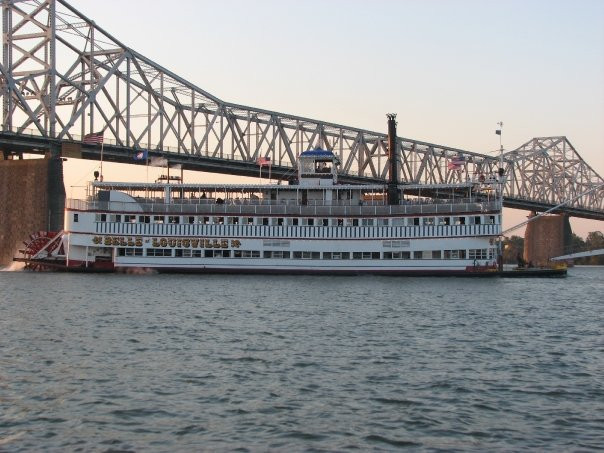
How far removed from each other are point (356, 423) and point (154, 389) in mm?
5559

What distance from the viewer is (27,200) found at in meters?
82.2

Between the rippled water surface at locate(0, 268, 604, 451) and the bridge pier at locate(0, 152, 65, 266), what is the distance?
4131 centimetres

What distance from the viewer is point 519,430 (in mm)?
16266

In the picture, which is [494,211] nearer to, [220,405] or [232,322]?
[232,322]

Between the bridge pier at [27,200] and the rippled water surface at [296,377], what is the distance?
136 feet

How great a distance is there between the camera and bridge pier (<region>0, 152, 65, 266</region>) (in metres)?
80.9

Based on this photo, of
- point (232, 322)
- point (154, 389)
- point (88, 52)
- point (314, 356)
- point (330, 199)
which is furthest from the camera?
point (88, 52)

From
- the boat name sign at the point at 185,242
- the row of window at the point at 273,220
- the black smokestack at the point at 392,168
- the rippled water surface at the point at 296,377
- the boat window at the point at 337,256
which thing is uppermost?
the black smokestack at the point at 392,168

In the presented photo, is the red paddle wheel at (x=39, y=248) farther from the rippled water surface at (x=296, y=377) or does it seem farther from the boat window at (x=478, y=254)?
the boat window at (x=478, y=254)

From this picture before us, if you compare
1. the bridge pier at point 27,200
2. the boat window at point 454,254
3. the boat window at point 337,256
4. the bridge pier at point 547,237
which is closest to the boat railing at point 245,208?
the boat window at point 337,256

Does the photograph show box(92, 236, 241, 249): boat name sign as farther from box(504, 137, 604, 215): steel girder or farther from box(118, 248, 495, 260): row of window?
box(504, 137, 604, 215): steel girder

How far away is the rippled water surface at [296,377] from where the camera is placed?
15.9 m

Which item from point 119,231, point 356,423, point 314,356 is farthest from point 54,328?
point 119,231

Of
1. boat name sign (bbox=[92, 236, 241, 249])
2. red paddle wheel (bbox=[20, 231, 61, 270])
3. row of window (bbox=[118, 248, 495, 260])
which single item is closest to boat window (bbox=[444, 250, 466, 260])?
row of window (bbox=[118, 248, 495, 260])
